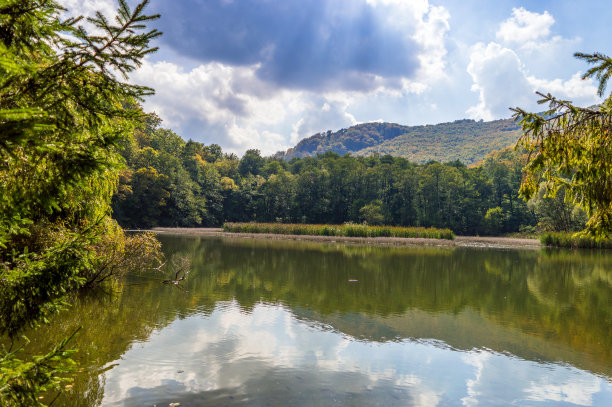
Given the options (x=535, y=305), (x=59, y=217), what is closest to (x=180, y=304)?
(x=59, y=217)

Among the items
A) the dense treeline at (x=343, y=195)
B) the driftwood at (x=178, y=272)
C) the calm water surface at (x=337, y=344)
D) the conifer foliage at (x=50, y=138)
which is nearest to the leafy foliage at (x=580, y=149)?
the calm water surface at (x=337, y=344)

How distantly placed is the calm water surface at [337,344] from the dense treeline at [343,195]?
4650 cm

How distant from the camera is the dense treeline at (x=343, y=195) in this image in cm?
6091

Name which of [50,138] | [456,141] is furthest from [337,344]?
[456,141]

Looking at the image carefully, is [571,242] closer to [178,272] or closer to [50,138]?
[178,272]

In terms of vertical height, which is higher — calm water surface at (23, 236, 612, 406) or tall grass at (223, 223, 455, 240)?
tall grass at (223, 223, 455, 240)

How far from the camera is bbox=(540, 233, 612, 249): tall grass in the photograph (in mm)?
34188

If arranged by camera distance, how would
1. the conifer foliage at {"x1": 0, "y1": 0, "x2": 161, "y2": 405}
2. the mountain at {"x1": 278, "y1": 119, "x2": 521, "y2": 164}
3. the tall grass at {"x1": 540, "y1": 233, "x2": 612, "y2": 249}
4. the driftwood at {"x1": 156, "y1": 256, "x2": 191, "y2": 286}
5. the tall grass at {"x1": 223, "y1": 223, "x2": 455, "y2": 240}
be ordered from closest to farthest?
the conifer foliage at {"x1": 0, "y1": 0, "x2": 161, "y2": 405} < the driftwood at {"x1": 156, "y1": 256, "x2": 191, "y2": 286} < the tall grass at {"x1": 540, "y1": 233, "x2": 612, "y2": 249} < the tall grass at {"x1": 223, "y1": 223, "x2": 455, "y2": 240} < the mountain at {"x1": 278, "y1": 119, "x2": 521, "y2": 164}

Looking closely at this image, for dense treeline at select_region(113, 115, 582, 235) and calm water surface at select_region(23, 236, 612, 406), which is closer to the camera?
calm water surface at select_region(23, 236, 612, 406)

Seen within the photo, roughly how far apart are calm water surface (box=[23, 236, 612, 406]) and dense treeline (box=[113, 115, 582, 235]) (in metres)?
46.5

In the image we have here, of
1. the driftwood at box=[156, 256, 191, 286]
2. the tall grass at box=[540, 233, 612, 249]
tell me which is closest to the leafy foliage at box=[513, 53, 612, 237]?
the driftwood at box=[156, 256, 191, 286]

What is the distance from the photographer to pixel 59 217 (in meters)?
8.70

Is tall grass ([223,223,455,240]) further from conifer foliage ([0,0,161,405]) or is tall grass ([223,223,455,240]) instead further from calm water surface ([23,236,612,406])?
conifer foliage ([0,0,161,405])

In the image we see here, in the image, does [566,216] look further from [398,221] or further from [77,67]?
[77,67]
